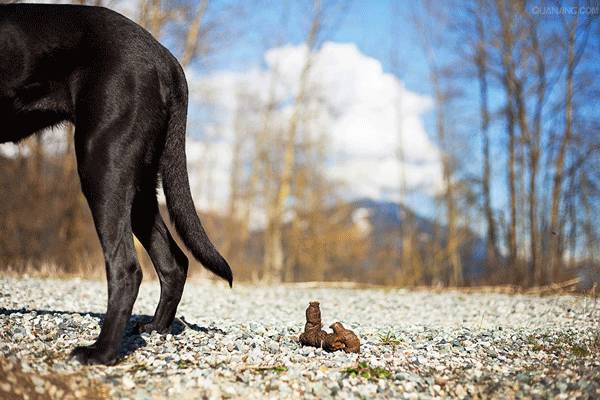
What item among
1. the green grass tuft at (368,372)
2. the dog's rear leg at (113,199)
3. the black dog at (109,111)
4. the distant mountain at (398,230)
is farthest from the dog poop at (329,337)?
the distant mountain at (398,230)

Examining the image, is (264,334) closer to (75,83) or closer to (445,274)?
(75,83)

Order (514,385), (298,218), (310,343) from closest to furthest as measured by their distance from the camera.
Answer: (514,385) < (310,343) < (298,218)

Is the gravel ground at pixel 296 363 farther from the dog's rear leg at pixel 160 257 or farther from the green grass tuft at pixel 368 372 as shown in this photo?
the dog's rear leg at pixel 160 257

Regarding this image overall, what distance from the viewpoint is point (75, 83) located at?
3.27 meters

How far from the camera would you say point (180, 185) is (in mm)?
3656

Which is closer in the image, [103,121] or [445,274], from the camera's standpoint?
[103,121]

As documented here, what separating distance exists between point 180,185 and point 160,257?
1.60 feet

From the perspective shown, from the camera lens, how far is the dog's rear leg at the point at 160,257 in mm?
3723

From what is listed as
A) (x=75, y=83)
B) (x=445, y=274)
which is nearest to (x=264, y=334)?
(x=75, y=83)

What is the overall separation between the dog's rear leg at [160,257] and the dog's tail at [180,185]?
0.55ft

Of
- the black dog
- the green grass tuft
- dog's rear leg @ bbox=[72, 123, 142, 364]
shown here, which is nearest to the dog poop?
the green grass tuft

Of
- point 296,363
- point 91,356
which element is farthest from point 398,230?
point 91,356

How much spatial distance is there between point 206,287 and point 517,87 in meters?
9.11

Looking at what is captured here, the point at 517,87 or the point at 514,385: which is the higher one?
the point at 517,87
